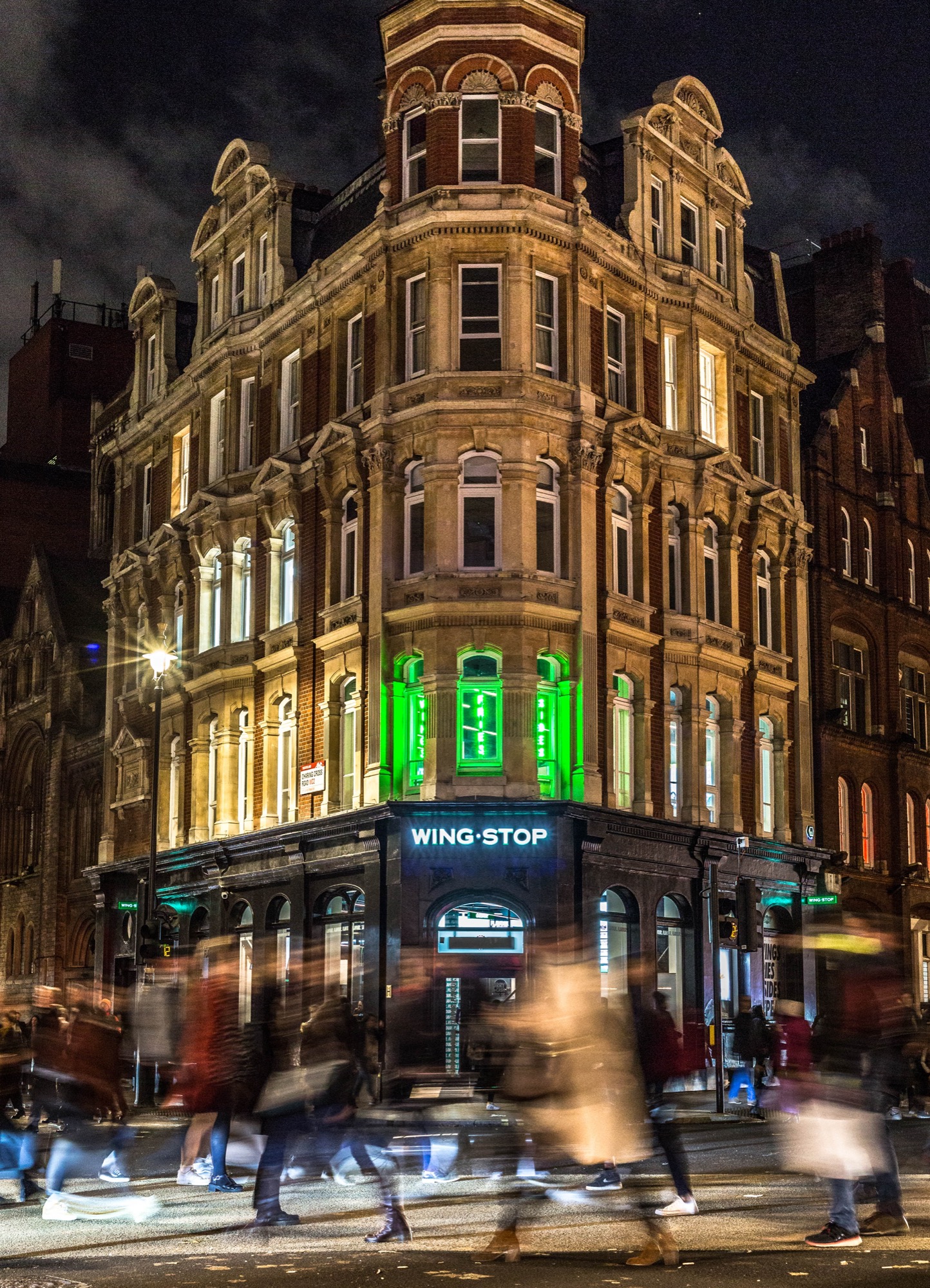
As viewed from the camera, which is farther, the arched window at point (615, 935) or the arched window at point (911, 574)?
the arched window at point (911, 574)

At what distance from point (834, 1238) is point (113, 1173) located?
25.0 ft

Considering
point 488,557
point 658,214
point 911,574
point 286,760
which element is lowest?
point 286,760

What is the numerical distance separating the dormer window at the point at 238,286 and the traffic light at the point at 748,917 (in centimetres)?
1943

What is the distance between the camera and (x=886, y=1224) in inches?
487

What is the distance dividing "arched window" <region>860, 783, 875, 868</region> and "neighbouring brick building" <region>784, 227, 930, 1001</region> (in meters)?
0.04

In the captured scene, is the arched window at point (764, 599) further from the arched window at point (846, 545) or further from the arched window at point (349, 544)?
the arched window at point (349, 544)

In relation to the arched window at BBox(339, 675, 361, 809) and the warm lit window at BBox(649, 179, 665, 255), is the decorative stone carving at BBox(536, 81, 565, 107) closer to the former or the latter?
the warm lit window at BBox(649, 179, 665, 255)

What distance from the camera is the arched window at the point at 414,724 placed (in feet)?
101

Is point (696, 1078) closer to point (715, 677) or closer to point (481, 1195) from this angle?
point (715, 677)

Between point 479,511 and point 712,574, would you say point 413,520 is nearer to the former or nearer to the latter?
point 479,511

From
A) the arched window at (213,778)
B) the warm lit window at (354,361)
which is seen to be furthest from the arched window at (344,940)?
the warm lit window at (354,361)

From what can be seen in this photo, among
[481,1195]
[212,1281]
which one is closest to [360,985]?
[481,1195]

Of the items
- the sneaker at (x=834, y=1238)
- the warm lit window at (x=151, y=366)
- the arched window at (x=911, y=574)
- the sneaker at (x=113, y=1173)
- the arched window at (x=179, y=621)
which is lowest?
the sneaker at (x=113, y=1173)

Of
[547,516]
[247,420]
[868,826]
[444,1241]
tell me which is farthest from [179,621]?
[444,1241]
